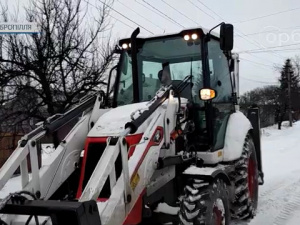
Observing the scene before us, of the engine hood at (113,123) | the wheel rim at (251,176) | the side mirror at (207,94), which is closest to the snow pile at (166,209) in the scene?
the engine hood at (113,123)

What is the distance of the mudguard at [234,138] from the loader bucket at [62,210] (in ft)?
8.50

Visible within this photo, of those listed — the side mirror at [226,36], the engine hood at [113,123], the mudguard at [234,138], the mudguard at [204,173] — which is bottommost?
the mudguard at [204,173]

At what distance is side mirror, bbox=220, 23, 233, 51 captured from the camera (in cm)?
425

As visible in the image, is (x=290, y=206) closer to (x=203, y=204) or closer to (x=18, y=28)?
(x=203, y=204)

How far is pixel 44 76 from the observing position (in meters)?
10.2

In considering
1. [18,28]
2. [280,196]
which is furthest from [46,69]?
[280,196]

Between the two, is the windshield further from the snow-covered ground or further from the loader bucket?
the loader bucket

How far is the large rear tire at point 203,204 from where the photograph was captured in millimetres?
3467

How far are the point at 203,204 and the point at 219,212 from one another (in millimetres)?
377

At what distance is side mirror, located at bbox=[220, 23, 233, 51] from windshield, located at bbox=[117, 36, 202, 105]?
1.05ft

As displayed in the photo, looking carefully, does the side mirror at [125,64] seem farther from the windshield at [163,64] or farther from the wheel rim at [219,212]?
the wheel rim at [219,212]

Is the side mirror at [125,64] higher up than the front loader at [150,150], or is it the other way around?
the side mirror at [125,64]

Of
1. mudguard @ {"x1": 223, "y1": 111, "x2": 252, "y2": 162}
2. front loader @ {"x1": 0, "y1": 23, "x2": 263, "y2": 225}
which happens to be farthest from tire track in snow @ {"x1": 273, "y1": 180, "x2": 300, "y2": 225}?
mudguard @ {"x1": 223, "y1": 111, "x2": 252, "y2": 162}

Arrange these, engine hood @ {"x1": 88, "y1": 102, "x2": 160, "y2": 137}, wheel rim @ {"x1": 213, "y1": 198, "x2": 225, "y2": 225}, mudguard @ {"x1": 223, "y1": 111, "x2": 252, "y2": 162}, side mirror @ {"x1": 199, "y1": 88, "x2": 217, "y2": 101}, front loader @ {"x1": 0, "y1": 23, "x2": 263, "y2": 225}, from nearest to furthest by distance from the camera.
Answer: front loader @ {"x1": 0, "y1": 23, "x2": 263, "y2": 225} < engine hood @ {"x1": 88, "y1": 102, "x2": 160, "y2": 137} < wheel rim @ {"x1": 213, "y1": 198, "x2": 225, "y2": 225} < side mirror @ {"x1": 199, "y1": 88, "x2": 217, "y2": 101} < mudguard @ {"x1": 223, "y1": 111, "x2": 252, "y2": 162}
